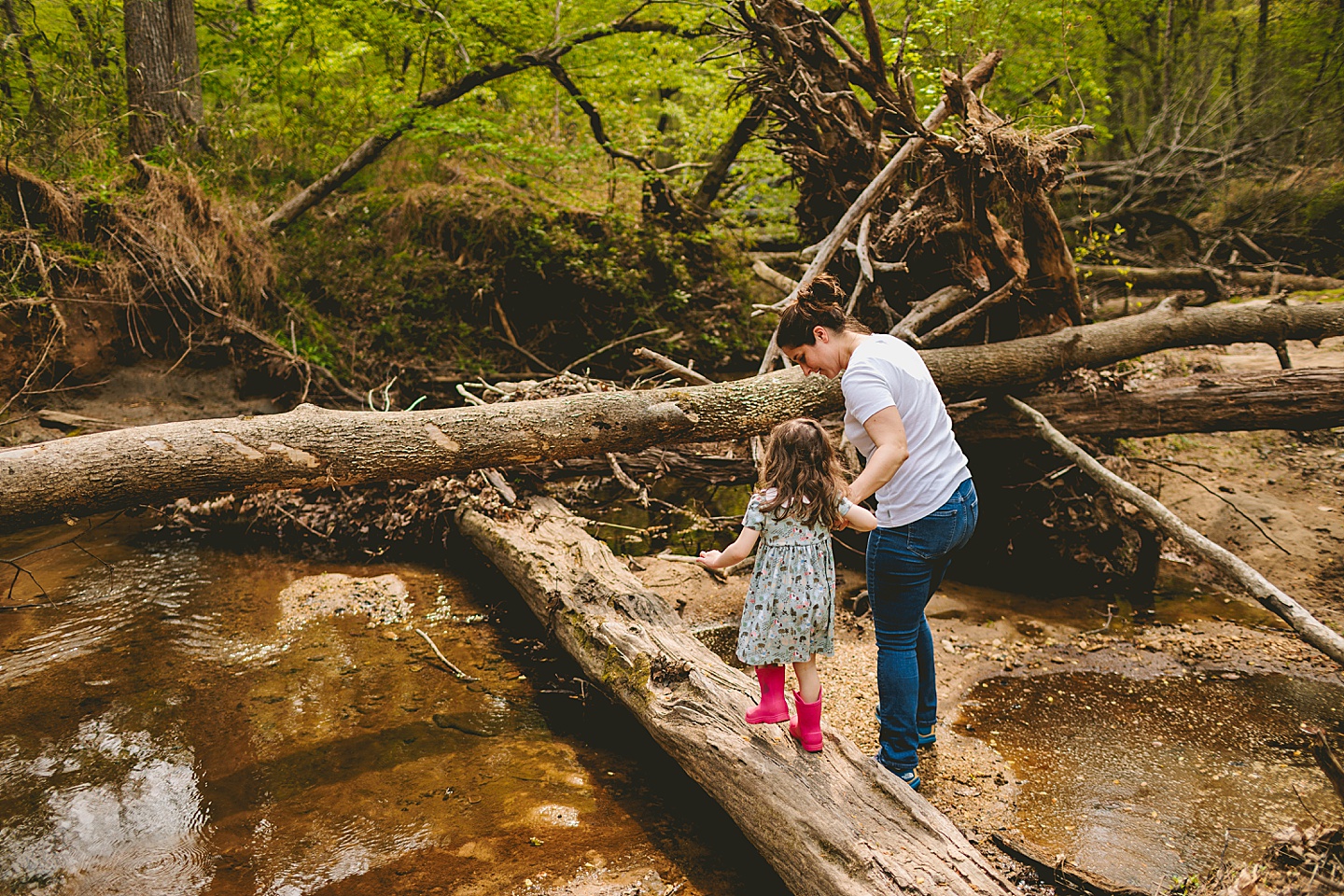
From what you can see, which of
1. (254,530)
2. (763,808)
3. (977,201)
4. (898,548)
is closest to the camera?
(763,808)

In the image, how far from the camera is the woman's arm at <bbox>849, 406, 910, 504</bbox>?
9.40 ft

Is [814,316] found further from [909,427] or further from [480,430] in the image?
[480,430]

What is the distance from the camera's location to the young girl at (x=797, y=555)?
2883mm

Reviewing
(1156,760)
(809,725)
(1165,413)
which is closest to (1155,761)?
(1156,760)

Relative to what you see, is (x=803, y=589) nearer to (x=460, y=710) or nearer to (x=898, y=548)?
(x=898, y=548)

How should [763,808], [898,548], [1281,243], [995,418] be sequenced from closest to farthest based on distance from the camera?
1. [763,808]
2. [898,548]
3. [995,418]
4. [1281,243]

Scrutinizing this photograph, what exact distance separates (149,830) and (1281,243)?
47.3 feet

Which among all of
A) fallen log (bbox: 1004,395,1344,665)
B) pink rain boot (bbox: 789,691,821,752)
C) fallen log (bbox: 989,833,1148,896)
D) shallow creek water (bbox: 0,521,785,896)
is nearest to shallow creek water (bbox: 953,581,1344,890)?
fallen log (bbox: 989,833,1148,896)

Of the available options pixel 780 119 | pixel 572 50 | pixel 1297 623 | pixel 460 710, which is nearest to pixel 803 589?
pixel 460 710

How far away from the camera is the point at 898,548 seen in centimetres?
308

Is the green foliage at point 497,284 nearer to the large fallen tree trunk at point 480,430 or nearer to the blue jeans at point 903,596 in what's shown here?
the large fallen tree trunk at point 480,430

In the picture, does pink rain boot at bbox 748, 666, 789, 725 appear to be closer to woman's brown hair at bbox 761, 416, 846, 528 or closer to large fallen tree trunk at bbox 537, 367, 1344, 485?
woman's brown hair at bbox 761, 416, 846, 528

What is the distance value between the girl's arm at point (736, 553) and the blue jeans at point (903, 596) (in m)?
0.51

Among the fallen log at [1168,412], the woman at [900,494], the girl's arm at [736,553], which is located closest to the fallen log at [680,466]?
the fallen log at [1168,412]
